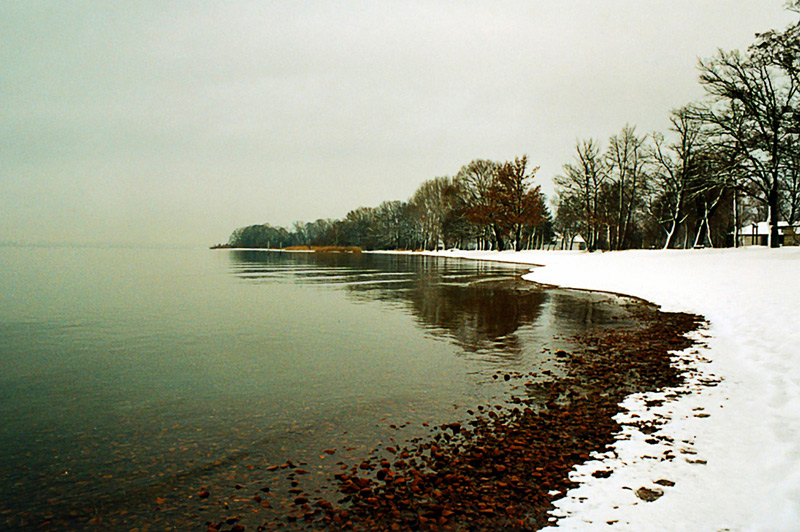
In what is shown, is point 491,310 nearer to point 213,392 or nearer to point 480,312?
point 480,312

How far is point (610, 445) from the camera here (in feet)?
19.0

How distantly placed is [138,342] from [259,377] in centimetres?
557

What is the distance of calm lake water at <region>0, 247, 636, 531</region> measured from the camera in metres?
5.18

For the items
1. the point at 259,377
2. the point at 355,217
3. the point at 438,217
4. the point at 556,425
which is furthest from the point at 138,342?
the point at 355,217

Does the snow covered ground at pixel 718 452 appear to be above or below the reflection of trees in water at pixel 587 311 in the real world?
above

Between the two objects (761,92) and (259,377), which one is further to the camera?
(761,92)

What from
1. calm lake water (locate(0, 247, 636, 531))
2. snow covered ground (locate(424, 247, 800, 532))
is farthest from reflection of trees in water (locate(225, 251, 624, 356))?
snow covered ground (locate(424, 247, 800, 532))

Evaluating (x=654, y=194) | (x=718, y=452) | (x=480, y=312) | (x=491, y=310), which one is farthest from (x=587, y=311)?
(x=654, y=194)

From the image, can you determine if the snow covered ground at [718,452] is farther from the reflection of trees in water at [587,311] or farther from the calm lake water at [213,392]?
the reflection of trees in water at [587,311]

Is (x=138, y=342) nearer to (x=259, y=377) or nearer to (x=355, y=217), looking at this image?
(x=259, y=377)

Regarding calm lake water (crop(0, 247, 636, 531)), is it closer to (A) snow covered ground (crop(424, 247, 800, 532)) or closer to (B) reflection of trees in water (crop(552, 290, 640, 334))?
(B) reflection of trees in water (crop(552, 290, 640, 334))

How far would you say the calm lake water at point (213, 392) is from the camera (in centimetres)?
518

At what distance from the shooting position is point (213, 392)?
851 centimetres

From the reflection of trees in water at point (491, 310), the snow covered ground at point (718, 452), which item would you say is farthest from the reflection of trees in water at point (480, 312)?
the snow covered ground at point (718, 452)
